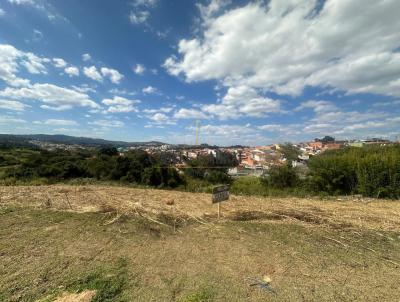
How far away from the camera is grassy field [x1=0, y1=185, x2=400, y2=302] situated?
2.99 metres

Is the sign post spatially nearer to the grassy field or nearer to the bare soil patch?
the grassy field

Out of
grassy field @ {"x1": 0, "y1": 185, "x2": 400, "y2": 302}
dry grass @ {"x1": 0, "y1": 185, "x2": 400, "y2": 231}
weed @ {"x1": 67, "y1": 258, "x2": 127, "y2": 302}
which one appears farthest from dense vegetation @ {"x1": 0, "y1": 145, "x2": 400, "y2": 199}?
weed @ {"x1": 67, "y1": 258, "x2": 127, "y2": 302}

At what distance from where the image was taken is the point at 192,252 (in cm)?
403

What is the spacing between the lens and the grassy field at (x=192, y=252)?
2.99 metres

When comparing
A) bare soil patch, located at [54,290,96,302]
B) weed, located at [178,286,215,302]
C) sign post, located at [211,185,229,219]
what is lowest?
bare soil patch, located at [54,290,96,302]

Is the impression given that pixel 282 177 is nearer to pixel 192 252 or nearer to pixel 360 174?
pixel 360 174

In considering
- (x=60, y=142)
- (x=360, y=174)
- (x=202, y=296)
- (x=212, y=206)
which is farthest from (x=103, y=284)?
(x=60, y=142)

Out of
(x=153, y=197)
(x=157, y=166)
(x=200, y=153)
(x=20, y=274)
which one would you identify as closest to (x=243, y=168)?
(x=200, y=153)

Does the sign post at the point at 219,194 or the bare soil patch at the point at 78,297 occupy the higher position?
the sign post at the point at 219,194

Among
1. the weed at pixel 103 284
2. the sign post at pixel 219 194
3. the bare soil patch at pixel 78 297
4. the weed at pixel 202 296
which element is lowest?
the bare soil patch at pixel 78 297

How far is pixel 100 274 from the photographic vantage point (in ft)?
10.7

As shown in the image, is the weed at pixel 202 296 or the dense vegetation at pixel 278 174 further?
the dense vegetation at pixel 278 174

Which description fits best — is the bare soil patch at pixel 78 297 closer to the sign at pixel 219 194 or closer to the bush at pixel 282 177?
the sign at pixel 219 194

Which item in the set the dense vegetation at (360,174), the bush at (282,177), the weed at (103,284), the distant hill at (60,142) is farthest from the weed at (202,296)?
the distant hill at (60,142)
